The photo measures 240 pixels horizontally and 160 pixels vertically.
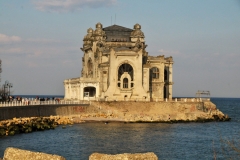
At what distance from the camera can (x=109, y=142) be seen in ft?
152

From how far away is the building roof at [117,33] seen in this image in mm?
91125

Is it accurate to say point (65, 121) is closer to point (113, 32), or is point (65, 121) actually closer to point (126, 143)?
point (126, 143)

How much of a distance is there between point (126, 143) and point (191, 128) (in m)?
20.7

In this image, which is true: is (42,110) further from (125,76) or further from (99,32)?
(99,32)

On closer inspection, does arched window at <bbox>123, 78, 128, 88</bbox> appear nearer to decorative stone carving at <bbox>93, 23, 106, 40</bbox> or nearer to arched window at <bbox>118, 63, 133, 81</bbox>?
arched window at <bbox>118, 63, 133, 81</bbox>

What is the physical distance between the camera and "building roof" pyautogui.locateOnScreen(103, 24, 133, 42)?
91125 millimetres

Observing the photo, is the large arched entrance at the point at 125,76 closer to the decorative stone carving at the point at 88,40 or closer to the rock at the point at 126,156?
the decorative stone carving at the point at 88,40

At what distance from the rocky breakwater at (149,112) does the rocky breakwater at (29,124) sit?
7.06 metres

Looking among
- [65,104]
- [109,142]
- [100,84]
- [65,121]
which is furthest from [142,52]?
[109,142]

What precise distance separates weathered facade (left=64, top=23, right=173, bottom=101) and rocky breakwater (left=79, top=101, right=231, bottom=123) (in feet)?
15.3

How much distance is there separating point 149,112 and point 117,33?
2151 cm

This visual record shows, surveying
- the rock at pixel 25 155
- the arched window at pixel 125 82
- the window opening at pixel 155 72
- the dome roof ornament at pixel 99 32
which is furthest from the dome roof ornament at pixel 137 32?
the rock at pixel 25 155

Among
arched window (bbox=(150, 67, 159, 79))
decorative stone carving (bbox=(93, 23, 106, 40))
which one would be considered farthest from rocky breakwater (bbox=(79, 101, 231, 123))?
decorative stone carving (bbox=(93, 23, 106, 40))

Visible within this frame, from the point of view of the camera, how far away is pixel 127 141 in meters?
47.8
